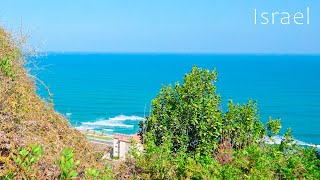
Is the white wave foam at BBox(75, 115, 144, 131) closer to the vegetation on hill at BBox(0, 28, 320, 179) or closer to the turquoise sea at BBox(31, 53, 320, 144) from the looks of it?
the turquoise sea at BBox(31, 53, 320, 144)

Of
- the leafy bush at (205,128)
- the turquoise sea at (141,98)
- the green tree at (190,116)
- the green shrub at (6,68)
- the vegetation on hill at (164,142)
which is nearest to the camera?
the vegetation on hill at (164,142)

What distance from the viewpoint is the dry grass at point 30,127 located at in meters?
5.73

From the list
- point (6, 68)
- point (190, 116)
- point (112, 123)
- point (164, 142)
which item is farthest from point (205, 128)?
point (112, 123)

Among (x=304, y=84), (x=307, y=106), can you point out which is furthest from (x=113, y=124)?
(x=304, y=84)

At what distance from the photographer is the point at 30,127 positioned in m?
6.65

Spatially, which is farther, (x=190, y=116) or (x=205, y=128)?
(x=190, y=116)

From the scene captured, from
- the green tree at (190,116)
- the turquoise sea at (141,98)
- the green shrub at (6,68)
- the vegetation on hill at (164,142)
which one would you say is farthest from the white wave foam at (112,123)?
the green shrub at (6,68)

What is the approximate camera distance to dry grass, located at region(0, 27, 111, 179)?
18.8ft

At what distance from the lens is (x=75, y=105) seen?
87.3 m

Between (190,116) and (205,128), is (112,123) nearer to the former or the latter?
(190,116)

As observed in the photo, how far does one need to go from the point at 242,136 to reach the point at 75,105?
76936mm

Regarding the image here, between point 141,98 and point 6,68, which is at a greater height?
point 141,98

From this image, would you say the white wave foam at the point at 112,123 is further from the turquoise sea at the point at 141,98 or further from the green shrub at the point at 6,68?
the green shrub at the point at 6,68

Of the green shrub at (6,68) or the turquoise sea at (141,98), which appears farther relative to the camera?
the turquoise sea at (141,98)
